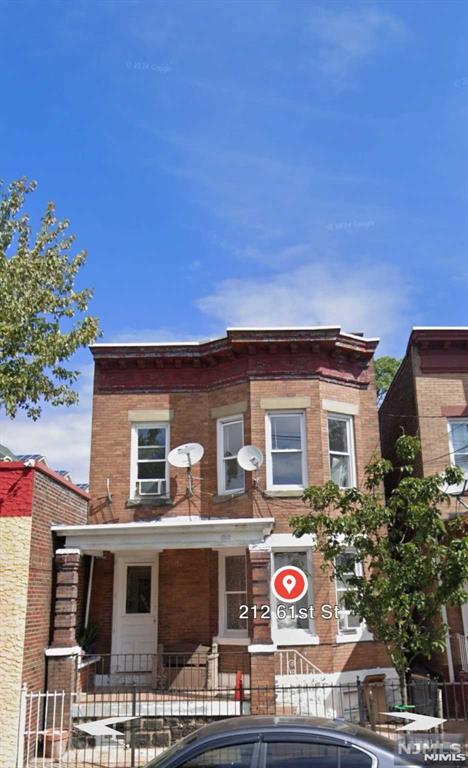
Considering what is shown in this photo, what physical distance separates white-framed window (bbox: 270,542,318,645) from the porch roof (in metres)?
1.96

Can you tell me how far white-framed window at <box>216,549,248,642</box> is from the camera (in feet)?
46.6

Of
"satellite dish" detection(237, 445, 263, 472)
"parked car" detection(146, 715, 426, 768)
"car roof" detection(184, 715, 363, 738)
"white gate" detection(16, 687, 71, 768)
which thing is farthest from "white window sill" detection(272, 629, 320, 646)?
"parked car" detection(146, 715, 426, 768)

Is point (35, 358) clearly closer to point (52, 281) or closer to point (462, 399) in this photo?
point (52, 281)

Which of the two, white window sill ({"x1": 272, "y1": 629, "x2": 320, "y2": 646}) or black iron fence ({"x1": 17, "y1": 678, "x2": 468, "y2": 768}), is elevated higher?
white window sill ({"x1": 272, "y1": 629, "x2": 320, "y2": 646})

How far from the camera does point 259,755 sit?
5320mm

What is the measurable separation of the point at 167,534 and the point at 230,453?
3.45 metres

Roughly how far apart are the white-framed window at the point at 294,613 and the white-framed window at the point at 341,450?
2051 millimetres

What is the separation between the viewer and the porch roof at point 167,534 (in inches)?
484

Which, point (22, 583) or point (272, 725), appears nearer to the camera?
point (272, 725)

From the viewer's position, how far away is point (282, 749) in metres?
5.36

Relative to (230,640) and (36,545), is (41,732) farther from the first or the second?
(230,640)

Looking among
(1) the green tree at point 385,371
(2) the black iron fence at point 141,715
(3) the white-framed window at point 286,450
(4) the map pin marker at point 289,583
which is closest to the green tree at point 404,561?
(2) the black iron fence at point 141,715

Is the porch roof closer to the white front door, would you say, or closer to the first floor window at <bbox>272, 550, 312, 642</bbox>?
the first floor window at <bbox>272, 550, 312, 642</bbox>

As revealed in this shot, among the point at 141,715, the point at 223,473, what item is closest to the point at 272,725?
the point at 141,715
